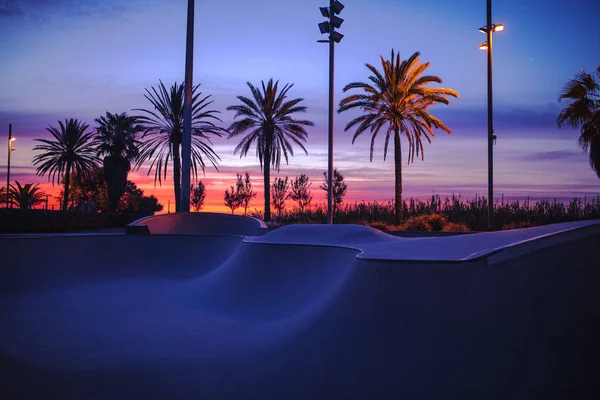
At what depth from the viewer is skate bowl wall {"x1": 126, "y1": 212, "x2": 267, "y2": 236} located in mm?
15451

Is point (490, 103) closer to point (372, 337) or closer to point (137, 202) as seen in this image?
point (372, 337)

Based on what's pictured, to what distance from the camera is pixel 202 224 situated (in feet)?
54.4

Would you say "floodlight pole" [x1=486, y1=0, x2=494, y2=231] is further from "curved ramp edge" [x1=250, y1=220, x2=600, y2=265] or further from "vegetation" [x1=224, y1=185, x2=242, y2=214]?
"vegetation" [x1=224, y1=185, x2=242, y2=214]

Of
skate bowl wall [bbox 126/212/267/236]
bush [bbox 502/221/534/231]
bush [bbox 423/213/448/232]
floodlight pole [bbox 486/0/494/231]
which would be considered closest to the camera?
skate bowl wall [bbox 126/212/267/236]

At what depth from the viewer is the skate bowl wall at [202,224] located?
15451 mm

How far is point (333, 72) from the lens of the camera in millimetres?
17531

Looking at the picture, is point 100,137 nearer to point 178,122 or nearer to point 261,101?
point 178,122

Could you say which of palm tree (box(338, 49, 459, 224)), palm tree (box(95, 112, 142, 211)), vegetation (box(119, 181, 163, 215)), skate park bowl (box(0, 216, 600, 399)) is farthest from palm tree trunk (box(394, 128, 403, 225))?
vegetation (box(119, 181, 163, 215))

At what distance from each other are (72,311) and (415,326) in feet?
20.6

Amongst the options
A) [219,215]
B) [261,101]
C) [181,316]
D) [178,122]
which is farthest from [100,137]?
[181,316]

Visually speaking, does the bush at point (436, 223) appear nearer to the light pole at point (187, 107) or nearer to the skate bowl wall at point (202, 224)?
the skate bowl wall at point (202, 224)

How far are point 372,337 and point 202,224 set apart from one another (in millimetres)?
12392

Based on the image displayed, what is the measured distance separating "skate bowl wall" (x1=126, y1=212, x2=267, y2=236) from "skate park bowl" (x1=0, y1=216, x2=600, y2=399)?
717 cm

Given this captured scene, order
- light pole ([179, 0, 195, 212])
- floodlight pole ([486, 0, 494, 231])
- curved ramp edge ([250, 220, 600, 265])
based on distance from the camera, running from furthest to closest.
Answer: floodlight pole ([486, 0, 494, 231]) → light pole ([179, 0, 195, 212]) → curved ramp edge ([250, 220, 600, 265])
